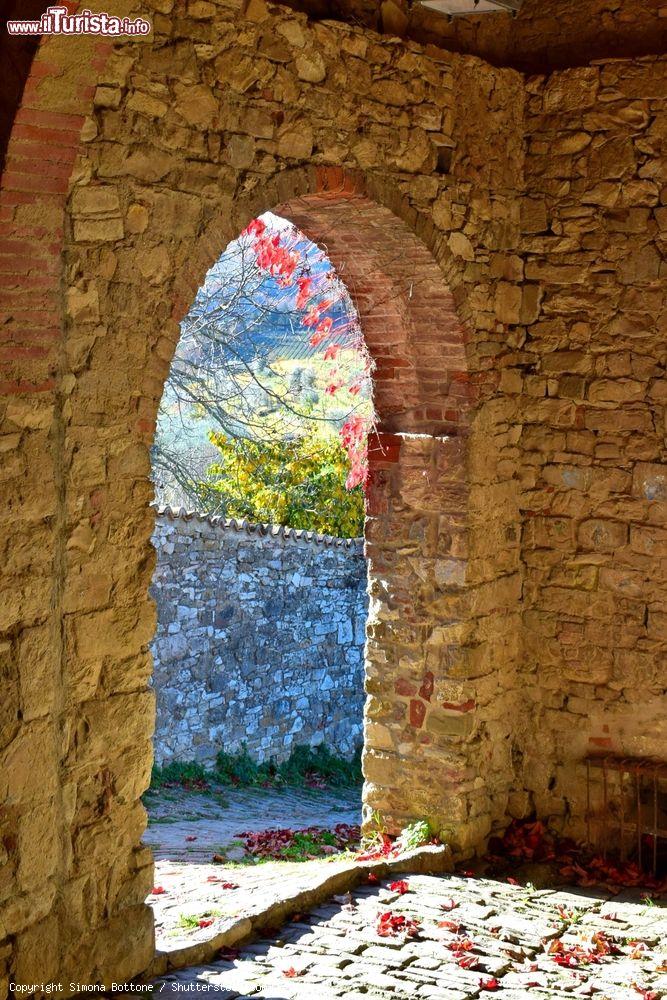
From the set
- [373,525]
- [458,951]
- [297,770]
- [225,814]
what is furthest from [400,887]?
[297,770]

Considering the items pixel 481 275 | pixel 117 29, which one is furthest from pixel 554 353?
pixel 117 29

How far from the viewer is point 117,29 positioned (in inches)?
146

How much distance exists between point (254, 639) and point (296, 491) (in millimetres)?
2544

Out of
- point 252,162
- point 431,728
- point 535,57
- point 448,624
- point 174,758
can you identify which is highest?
point 535,57

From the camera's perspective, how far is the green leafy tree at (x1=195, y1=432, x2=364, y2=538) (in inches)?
473

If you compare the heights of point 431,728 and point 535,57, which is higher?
point 535,57

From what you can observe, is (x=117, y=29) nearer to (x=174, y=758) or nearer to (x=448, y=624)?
(x=448, y=624)

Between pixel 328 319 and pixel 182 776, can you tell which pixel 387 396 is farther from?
pixel 182 776

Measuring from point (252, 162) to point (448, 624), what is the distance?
8.31 ft

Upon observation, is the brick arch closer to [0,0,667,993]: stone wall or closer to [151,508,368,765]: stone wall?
[0,0,667,993]: stone wall

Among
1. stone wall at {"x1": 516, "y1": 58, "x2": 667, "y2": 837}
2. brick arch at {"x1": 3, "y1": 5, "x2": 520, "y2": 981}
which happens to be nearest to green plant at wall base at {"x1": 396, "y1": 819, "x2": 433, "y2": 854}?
stone wall at {"x1": 516, "y1": 58, "x2": 667, "y2": 837}
